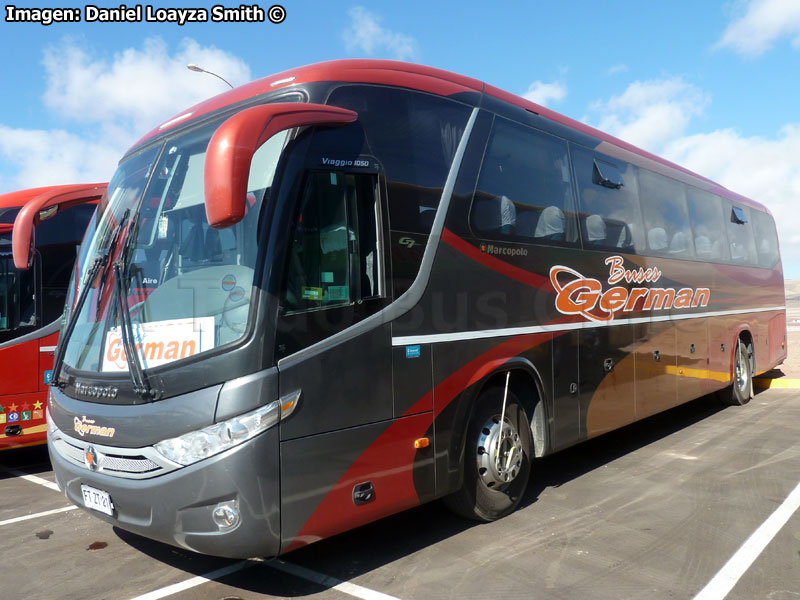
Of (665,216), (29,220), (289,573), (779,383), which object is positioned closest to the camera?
(289,573)

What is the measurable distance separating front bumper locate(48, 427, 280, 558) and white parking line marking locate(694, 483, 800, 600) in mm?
2664

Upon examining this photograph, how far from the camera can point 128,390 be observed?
4.05m

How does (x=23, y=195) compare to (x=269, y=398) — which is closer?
(x=269, y=398)

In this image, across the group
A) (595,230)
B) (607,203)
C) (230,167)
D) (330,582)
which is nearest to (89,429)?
(330,582)

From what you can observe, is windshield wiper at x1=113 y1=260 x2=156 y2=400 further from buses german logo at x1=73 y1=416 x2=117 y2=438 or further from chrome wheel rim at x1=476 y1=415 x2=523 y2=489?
chrome wheel rim at x1=476 y1=415 x2=523 y2=489

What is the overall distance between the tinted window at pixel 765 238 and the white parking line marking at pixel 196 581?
37.1 ft

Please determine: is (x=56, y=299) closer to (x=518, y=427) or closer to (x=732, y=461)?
(x=518, y=427)

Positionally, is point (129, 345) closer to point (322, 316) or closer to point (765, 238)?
point (322, 316)

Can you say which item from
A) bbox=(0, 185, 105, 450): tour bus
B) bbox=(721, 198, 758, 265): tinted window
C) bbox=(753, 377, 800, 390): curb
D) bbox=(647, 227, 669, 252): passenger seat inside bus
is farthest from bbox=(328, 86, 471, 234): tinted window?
bbox=(753, 377, 800, 390): curb

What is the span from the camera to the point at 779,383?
45.9 feet

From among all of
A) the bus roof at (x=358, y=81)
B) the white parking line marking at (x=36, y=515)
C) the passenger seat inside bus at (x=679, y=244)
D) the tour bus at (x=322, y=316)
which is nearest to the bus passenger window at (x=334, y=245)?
the tour bus at (x=322, y=316)

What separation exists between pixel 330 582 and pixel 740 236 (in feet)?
33.1

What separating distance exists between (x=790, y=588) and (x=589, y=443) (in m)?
4.69

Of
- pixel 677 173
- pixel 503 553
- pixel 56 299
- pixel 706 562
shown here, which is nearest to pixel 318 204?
pixel 503 553
